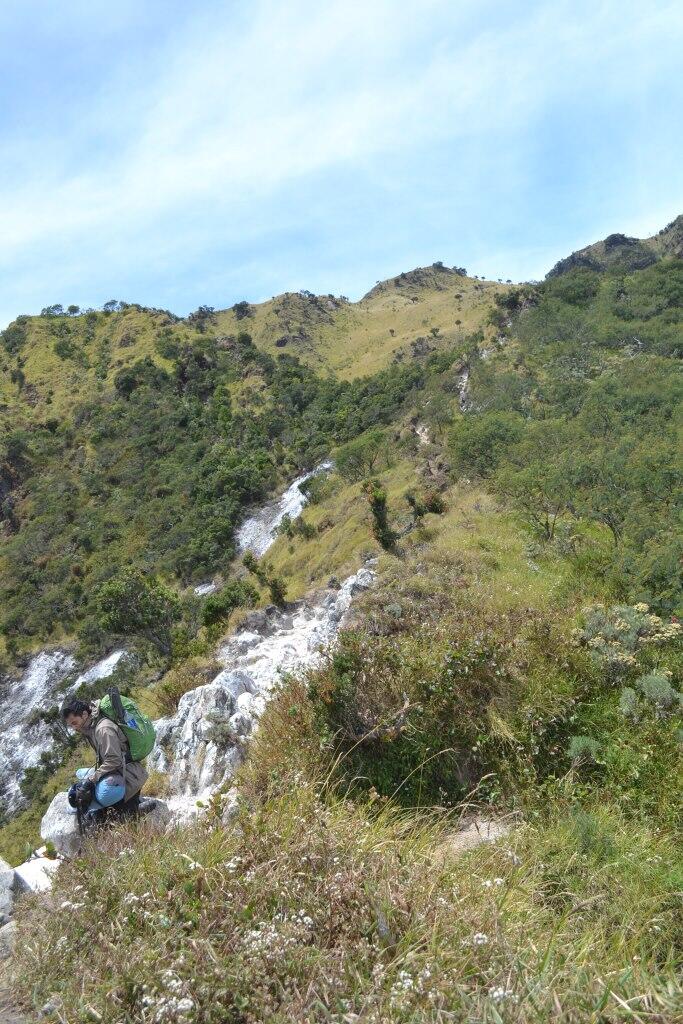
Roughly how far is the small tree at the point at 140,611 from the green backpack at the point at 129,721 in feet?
79.5

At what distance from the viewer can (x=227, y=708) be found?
27.3 feet

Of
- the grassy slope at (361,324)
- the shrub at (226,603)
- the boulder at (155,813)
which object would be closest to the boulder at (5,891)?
the boulder at (155,813)

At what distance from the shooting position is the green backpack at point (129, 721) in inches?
171

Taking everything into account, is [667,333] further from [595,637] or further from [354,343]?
[354,343]

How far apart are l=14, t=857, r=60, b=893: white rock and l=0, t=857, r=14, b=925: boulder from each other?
33mm

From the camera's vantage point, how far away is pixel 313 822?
11.0 feet

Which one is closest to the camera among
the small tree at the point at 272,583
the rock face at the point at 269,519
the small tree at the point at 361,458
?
the small tree at the point at 272,583

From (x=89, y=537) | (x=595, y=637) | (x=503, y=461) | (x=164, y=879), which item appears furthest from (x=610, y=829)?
(x=89, y=537)

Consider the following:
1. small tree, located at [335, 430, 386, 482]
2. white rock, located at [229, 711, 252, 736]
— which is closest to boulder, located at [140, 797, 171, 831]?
white rock, located at [229, 711, 252, 736]

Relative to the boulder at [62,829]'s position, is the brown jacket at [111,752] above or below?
above

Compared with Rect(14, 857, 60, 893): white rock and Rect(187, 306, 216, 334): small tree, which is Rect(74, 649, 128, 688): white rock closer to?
Rect(14, 857, 60, 893): white rock

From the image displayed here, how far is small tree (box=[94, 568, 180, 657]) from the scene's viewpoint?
27.7 metres

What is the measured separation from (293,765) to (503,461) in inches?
577

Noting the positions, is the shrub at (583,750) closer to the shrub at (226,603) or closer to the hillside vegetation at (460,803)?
the hillside vegetation at (460,803)
